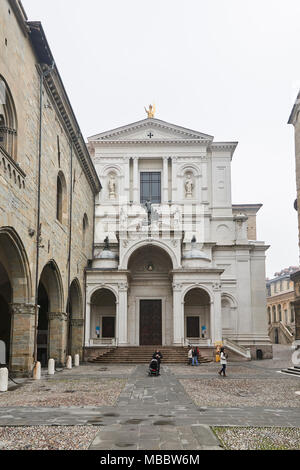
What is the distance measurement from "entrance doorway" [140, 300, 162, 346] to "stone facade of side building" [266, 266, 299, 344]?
29.8 m

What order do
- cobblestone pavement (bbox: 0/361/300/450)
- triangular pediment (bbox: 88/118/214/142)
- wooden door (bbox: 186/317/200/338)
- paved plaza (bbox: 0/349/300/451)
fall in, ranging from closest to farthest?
1. cobblestone pavement (bbox: 0/361/300/450)
2. paved plaza (bbox: 0/349/300/451)
3. wooden door (bbox: 186/317/200/338)
4. triangular pediment (bbox: 88/118/214/142)

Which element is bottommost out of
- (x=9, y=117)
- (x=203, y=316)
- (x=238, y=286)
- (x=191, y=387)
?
(x=191, y=387)

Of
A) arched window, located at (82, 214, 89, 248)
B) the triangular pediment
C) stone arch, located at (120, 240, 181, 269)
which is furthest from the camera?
the triangular pediment

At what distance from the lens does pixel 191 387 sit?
1653 cm

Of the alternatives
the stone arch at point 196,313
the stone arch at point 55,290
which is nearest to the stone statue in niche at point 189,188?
the stone arch at point 196,313

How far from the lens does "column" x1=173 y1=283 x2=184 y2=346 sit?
31.3 m

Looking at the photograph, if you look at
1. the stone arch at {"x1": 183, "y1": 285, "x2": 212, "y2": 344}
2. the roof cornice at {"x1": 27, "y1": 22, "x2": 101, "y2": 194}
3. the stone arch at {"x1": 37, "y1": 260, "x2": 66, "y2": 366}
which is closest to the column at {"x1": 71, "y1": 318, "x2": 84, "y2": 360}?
the stone arch at {"x1": 37, "y1": 260, "x2": 66, "y2": 366}

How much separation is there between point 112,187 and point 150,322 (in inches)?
466

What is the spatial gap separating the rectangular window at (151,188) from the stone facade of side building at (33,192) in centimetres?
1081

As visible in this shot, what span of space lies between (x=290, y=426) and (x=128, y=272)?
23.7 metres

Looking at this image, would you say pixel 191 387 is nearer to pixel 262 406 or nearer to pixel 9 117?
pixel 262 406

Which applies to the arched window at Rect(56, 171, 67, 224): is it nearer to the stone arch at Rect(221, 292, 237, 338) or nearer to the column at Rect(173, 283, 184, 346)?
the column at Rect(173, 283, 184, 346)

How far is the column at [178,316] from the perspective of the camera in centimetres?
3127
